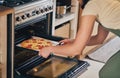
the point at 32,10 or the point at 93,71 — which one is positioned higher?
the point at 32,10

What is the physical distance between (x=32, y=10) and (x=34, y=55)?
0.33 metres

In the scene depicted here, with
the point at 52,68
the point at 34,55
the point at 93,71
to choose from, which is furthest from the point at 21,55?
the point at 93,71

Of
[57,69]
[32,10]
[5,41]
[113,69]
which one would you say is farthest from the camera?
[32,10]

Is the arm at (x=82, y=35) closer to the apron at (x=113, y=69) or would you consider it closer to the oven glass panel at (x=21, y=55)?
the apron at (x=113, y=69)

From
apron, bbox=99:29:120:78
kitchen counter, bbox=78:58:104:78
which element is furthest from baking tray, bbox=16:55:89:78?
kitchen counter, bbox=78:58:104:78

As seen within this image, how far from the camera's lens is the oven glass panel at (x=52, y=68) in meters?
1.79

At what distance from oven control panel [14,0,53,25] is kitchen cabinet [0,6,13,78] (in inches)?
5.7

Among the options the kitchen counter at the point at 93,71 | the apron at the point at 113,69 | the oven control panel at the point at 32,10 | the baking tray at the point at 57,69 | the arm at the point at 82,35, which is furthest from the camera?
the kitchen counter at the point at 93,71

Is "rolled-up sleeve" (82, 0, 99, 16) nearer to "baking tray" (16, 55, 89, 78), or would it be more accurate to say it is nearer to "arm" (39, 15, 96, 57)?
"arm" (39, 15, 96, 57)

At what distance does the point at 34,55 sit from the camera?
1.92 meters

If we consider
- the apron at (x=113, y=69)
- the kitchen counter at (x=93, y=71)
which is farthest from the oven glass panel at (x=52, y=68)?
the kitchen counter at (x=93, y=71)

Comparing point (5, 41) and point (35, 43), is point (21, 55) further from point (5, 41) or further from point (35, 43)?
point (5, 41)

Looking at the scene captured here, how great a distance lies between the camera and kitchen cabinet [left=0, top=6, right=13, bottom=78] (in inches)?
66.1

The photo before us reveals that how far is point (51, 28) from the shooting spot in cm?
231
